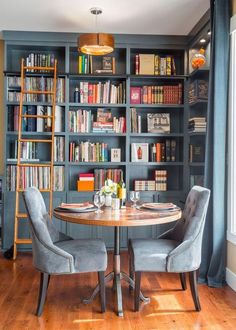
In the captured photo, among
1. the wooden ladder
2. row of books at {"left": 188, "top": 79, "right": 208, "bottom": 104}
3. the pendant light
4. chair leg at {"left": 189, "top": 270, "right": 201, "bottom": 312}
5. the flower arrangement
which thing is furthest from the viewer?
the wooden ladder

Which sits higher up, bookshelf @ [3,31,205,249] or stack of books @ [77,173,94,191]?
bookshelf @ [3,31,205,249]

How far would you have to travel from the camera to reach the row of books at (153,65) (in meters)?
4.91

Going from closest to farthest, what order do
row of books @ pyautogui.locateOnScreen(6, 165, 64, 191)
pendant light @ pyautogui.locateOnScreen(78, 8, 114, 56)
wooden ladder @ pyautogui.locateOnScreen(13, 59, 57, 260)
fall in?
pendant light @ pyautogui.locateOnScreen(78, 8, 114, 56) → wooden ladder @ pyautogui.locateOnScreen(13, 59, 57, 260) → row of books @ pyautogui.locateOnScreen(6, 165, 64, 191)

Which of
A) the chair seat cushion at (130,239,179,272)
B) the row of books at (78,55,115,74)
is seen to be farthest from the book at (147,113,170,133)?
the chair seat cushion at (130,239,179,272)

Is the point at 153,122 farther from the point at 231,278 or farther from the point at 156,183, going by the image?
the point at 231,278

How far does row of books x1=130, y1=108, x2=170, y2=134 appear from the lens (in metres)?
4.93

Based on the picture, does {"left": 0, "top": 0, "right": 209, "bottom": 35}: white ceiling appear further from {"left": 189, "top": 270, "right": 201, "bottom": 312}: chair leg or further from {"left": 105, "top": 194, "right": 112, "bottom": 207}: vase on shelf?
{"left": 189, "top": 270, "right": 201, "bottom": 312}: chair leg

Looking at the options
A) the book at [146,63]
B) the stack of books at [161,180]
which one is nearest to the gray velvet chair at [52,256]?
the stack of books at [161,180]

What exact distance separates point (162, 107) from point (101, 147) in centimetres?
94

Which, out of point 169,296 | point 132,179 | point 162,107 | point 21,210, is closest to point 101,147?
point 132,179

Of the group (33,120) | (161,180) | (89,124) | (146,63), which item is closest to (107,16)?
(146,63)

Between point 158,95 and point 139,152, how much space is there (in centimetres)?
78

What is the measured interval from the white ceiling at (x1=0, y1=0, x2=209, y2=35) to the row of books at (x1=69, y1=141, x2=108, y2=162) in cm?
142

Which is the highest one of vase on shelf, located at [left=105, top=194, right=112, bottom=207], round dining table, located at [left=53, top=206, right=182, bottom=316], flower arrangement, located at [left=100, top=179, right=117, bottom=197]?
flower arrangement, located at [left=100, top=179, right=117, bottom=197]
